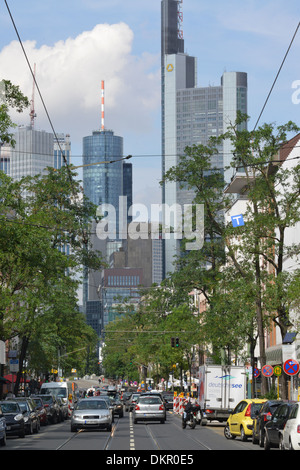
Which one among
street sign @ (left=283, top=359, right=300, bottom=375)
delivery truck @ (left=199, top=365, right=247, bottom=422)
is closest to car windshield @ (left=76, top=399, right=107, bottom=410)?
street sign @ (left=283, top=359, right=300, bottom=375)

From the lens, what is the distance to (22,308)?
174 feet

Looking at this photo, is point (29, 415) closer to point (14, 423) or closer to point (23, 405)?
point (23, 405)

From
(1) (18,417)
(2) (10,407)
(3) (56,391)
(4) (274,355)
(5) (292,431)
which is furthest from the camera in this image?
(4) (274,355)

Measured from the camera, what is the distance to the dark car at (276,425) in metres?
25.8

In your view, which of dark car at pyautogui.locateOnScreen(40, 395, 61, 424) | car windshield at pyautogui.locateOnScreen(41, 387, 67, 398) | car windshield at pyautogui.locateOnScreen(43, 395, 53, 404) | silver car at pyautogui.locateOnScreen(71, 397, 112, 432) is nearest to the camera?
silver car at pyautogui.locateOnScreen(71, 397, 112, 432)

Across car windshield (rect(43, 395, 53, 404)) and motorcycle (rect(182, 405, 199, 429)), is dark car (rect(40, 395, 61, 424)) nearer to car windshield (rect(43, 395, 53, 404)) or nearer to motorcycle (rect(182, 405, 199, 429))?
car windshield (rect(43, 395, 53, 404))

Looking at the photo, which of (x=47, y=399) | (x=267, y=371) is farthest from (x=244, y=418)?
(x=47, y=399)

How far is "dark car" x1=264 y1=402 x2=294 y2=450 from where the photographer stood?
25.8 meters

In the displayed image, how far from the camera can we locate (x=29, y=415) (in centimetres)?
4034

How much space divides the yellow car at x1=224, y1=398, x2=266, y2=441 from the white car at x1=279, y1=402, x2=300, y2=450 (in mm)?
8648

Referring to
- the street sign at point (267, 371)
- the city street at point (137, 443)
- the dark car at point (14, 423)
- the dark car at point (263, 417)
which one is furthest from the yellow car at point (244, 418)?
the street sign at point (267, 371)

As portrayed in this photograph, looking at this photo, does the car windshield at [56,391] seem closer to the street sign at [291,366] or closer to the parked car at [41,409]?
the parked car at [41,409]

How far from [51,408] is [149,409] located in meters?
Answer: 7.32

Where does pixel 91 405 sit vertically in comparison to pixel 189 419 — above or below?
above
